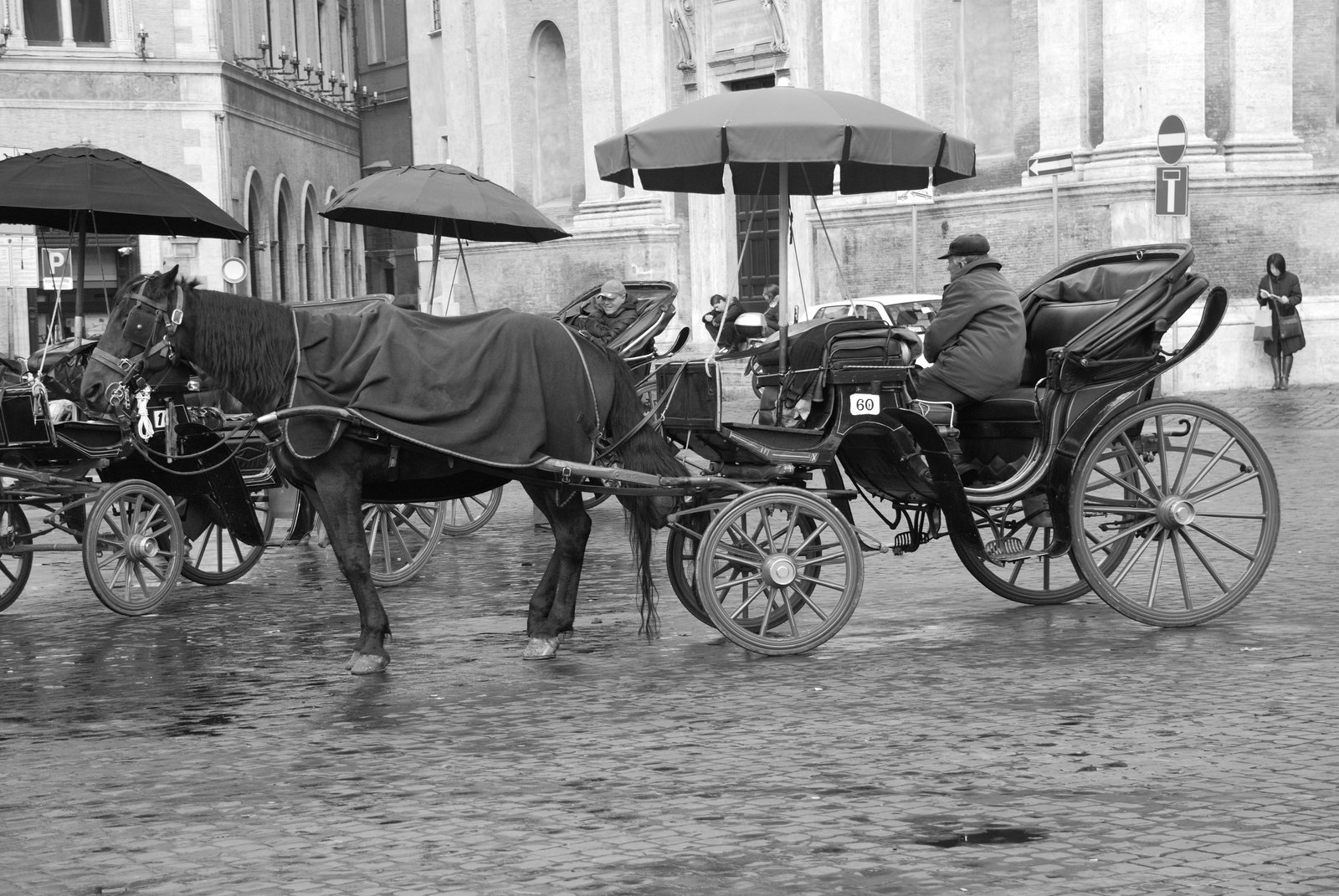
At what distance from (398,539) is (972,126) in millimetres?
16807

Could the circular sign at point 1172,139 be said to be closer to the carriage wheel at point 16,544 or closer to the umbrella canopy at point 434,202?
the umbrella canopy at point 434,202

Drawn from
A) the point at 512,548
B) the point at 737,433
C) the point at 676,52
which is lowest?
the point at 512,548

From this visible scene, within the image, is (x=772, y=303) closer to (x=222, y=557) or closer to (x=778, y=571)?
(x=222, y=557)

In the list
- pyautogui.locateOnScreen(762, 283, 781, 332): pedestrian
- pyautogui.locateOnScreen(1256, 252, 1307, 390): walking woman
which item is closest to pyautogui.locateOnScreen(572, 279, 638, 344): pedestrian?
pyautogui.locateOnScreen(1256, 252, 1307, 390): walking woman

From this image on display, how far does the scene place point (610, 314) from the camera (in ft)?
40.7

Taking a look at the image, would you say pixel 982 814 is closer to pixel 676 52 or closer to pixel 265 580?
pixel 265 580

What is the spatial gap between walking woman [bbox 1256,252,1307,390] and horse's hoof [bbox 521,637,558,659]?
15291mm

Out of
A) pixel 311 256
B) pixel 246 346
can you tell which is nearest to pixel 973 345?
pixel 246 346

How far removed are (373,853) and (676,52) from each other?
1056 inches

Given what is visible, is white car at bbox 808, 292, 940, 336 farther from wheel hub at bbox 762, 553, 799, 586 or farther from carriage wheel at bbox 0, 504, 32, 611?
wheel hub at bbox 762, 553, 799, 586

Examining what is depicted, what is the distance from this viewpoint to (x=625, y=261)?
99.3 feet

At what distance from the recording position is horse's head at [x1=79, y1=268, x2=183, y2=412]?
23.9 ft

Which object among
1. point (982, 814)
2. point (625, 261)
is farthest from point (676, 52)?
point (982, 814)

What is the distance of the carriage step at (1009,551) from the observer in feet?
25.9
